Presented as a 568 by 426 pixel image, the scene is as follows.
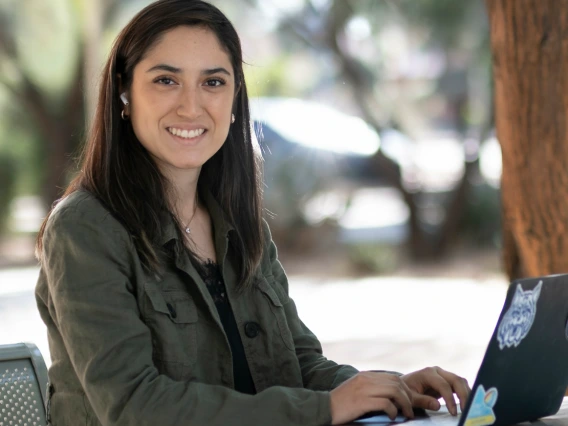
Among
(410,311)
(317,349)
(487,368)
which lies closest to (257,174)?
(317,349)

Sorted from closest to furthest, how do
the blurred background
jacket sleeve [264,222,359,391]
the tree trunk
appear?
jacket sleeve [264,222,359,391]
the tree trunk
the blurred background

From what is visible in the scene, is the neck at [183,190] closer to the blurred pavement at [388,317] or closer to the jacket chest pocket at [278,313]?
the jacket chest pocket at [278,313]

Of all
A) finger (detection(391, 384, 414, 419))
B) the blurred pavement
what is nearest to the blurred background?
the blurred pavement

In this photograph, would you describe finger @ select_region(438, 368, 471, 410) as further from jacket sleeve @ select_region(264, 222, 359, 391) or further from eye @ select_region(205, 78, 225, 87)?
eye @ select_region(205, 78, 225, 87)

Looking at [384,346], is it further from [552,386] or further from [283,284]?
[552,386]

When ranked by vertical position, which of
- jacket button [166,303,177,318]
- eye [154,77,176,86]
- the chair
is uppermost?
eye [154,77,176,86]

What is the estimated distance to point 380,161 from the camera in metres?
9.38

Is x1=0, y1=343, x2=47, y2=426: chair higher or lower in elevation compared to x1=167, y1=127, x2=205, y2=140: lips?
lower

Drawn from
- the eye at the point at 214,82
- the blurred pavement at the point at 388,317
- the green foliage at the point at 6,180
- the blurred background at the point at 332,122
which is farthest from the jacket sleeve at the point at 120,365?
the green foliage at the point at 6,180

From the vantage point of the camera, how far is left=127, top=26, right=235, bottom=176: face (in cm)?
196

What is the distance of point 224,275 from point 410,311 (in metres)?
5.14

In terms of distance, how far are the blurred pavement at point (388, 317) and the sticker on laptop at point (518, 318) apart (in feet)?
12.7

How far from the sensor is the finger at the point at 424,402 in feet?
5.91

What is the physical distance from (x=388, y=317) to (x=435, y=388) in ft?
16.6
